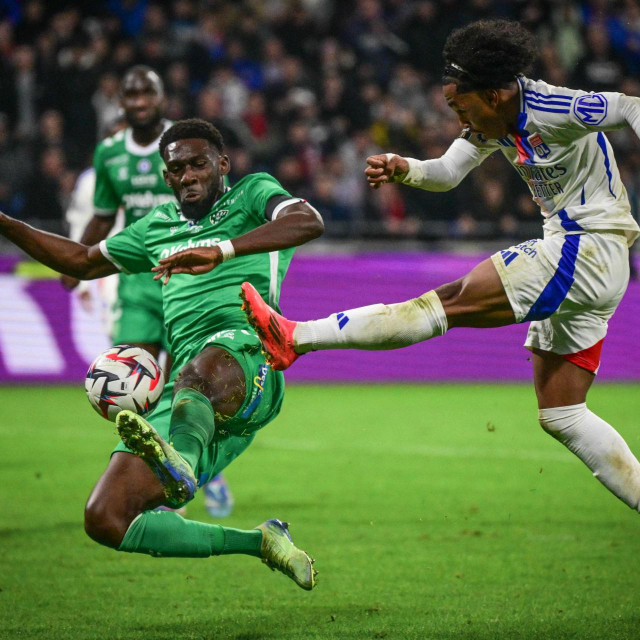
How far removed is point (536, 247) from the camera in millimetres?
4773

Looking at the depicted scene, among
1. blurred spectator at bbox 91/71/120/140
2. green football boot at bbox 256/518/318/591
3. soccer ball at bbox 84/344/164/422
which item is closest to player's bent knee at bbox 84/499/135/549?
soccer ball at bbox 84/344/164/422

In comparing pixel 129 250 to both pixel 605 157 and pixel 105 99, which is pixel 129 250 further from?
pixel 105 99

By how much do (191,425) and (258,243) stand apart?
82 cm

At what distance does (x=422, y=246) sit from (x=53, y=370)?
513 centimetres

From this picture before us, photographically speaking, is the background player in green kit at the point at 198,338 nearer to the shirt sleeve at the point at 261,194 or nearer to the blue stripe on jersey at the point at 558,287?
the shirt sleeve at the point at 261,194

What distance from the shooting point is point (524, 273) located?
4.68 meters

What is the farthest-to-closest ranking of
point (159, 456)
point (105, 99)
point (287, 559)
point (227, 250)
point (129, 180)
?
point (105, 99)
point (129, 180)
point (287, 559)
point (227, 250)
point (159, 456)

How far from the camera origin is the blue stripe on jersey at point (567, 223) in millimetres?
4875

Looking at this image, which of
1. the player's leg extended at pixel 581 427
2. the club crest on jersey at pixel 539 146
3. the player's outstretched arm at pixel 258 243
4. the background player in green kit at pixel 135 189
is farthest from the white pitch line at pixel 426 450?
the player's outstretched arm at pixel 258 243

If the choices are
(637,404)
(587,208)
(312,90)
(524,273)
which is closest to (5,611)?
(524,273)

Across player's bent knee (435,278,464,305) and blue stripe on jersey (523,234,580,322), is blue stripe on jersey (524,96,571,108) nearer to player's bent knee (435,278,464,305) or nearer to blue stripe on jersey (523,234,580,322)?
blue stripe on jersey (523,234,580,322)

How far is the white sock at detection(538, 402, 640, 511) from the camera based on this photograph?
509cm

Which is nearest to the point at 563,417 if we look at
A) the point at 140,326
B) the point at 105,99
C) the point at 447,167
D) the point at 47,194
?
the point at 447,167

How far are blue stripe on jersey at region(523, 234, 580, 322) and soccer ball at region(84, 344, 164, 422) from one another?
173 centimetres
